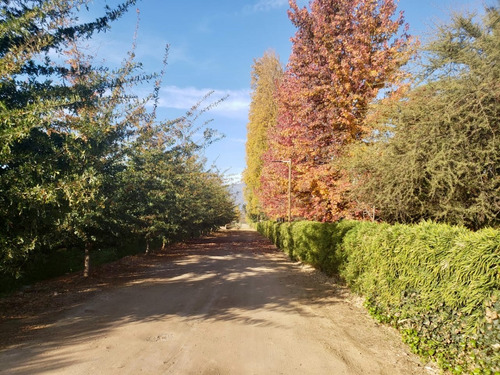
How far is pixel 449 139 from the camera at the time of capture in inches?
321

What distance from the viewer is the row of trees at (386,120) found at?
26.1 ft

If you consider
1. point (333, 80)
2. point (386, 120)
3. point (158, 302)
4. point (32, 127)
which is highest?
point (333, 80)

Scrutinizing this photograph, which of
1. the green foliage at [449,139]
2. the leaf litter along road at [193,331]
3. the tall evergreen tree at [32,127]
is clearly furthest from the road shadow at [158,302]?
the green foliage at [449,139]

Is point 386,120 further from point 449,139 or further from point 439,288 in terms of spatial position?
point 439,288

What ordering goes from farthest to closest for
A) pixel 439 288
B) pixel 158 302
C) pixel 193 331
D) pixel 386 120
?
pixel 386 120 < pixel 158 302 < pixel 193 331 < pixel 439 288

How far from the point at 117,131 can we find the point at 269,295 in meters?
6.75

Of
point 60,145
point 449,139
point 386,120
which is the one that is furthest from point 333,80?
point 60,145

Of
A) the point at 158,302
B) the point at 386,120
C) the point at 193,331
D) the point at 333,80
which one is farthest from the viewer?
the point at 333,80

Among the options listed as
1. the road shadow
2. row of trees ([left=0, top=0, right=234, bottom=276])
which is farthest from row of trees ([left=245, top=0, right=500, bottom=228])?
row of trees ([left=0, top=0, right=234, bottom=276])

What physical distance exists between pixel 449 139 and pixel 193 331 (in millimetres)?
8098

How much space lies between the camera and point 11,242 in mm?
5258

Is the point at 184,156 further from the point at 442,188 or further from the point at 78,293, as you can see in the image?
the point at 442,188

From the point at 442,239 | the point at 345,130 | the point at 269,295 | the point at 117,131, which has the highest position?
the point at 345,130

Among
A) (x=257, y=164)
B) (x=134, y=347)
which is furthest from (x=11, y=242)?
(x=257, y=164)
